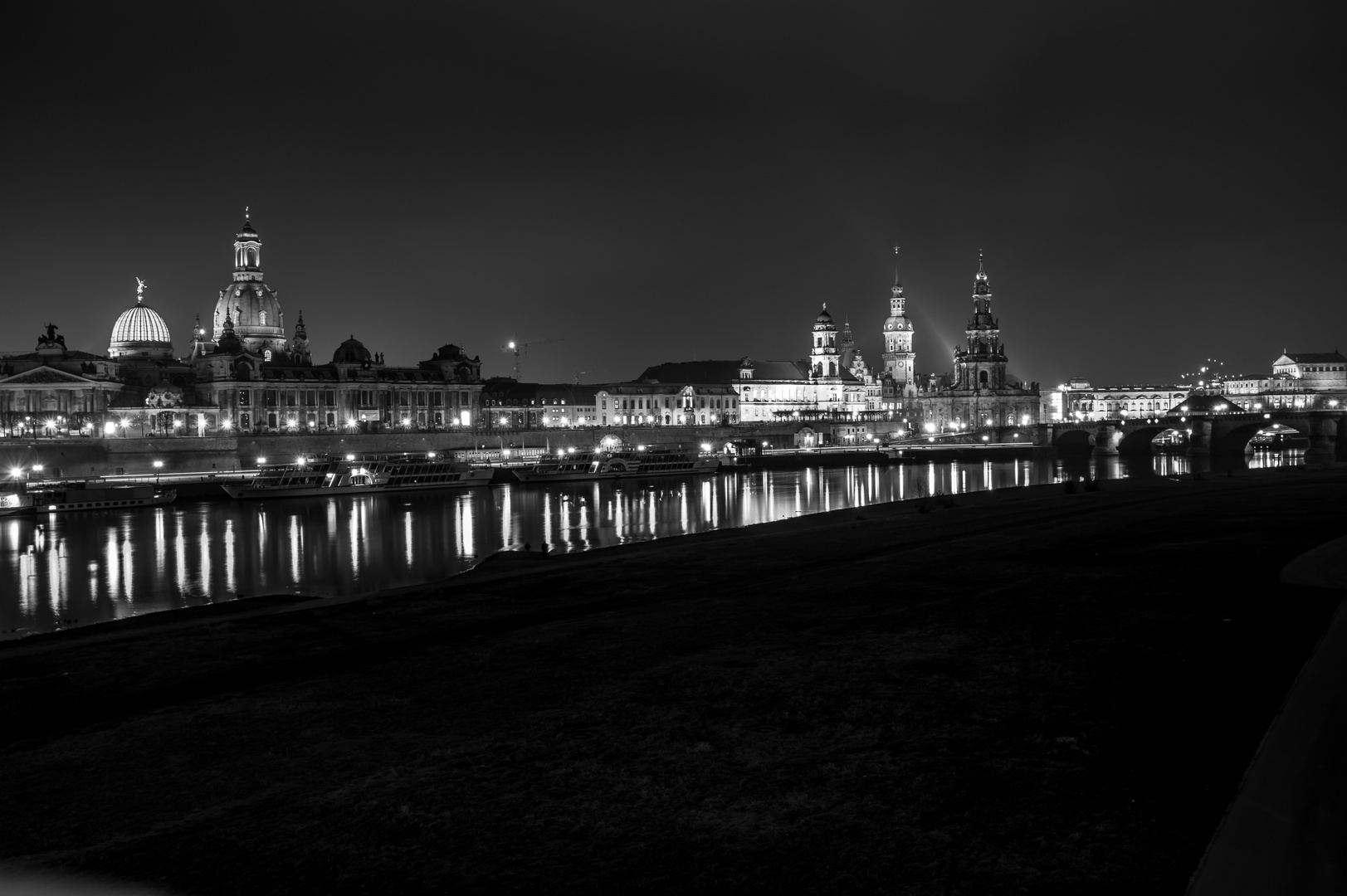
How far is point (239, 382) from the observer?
116m

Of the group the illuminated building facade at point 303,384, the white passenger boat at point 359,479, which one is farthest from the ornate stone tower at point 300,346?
the white passenger boat at point 359,479

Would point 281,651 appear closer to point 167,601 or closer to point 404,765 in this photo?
point 404,765

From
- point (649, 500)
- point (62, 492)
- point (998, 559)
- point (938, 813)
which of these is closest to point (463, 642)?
point (938, 813)

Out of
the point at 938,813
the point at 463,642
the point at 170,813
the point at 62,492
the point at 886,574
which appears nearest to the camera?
the point at 938,813

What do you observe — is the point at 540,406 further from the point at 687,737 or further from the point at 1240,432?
the point at 687,737

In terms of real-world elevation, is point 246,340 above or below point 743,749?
above

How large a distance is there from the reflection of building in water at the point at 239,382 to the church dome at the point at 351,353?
15 cm

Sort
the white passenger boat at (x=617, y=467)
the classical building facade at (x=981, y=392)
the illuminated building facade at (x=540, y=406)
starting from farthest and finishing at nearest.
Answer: the classical building facade at (x=981, y=392), the illuminated building facade at (x=540, y=406), the white passenger boat at (x=617, y=467)

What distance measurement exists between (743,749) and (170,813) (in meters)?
5.47

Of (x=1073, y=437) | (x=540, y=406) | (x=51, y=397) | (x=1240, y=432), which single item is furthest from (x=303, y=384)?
(x=1240, y=432)

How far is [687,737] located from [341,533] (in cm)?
4593

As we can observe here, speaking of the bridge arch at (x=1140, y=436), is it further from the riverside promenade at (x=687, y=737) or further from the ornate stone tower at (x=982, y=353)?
the riverside promenade at (x=687, y=737)

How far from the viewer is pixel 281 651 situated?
1769cm

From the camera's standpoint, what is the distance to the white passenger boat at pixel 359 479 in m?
74.6
